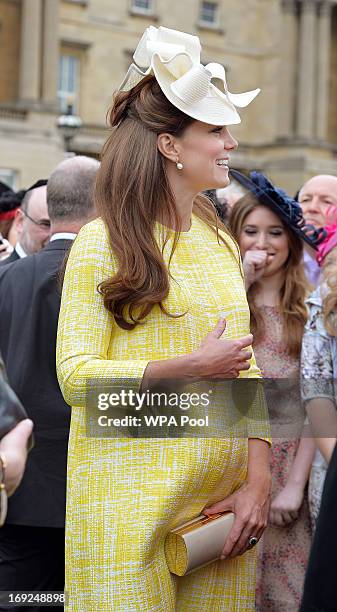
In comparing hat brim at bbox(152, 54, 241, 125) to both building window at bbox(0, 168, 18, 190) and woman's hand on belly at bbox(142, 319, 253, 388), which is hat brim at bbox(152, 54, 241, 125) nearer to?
woman's hand on belly at bbox(142, 319, 253, 388)

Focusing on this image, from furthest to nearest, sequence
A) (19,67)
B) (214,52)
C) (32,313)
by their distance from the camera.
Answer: (214,52) → (19,67) → (32,313)

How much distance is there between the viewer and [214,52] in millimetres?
48344

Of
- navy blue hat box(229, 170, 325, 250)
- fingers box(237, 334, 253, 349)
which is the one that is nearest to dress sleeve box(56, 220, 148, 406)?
fingers box(237, 334, 253, 349)

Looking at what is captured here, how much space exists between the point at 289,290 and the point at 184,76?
2.01m

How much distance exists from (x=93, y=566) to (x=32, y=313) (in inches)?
60.6

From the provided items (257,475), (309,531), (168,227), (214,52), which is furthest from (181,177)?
(214,52)

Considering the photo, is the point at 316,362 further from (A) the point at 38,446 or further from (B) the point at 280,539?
(A) the point at 38,446

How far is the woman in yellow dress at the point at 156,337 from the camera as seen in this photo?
3.21 metres

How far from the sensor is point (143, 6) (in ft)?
152

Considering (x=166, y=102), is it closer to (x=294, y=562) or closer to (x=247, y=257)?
(x=247, y=257)

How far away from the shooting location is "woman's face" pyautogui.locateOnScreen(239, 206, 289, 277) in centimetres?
517

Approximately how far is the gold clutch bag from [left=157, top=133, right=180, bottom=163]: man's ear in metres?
1.10

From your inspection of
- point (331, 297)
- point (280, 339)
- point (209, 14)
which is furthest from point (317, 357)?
point (209, 14)

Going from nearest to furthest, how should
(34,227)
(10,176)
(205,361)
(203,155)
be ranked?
(205,361), (203,155), (34,227), (10,176)
